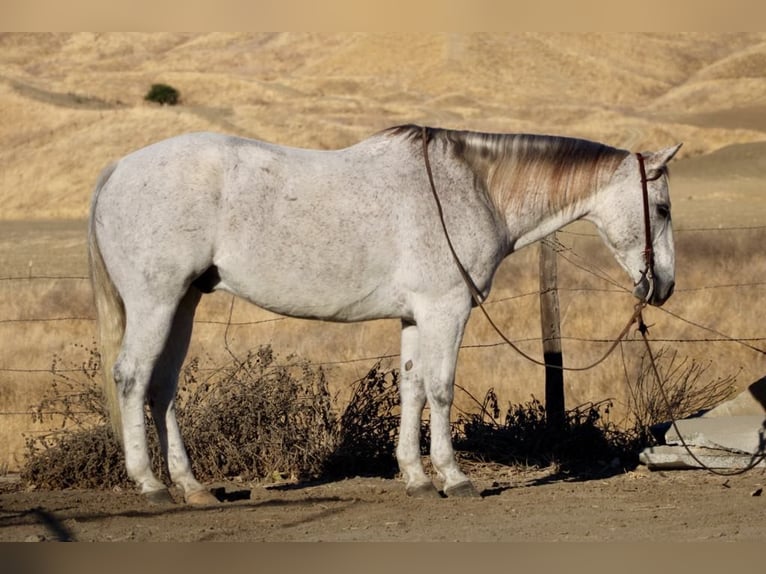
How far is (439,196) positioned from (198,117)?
4166cm

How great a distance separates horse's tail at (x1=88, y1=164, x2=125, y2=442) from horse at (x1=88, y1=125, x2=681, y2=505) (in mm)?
11

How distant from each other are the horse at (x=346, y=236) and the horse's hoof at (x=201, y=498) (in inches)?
0.6

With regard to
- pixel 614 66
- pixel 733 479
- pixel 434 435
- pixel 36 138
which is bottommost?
pixel 733 479

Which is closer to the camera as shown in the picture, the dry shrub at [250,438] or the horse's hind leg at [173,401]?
the horse's hind leg at [173,401]

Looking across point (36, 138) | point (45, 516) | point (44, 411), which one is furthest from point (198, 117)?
point (45, 516)

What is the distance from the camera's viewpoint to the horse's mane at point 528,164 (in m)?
8.20

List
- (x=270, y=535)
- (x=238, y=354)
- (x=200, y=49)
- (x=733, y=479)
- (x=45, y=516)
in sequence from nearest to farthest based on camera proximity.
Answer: (x=270, y=535)
(x=45, y=516)
(x=733, y=479)
(x=238, y=354)
(x=200, y=49)

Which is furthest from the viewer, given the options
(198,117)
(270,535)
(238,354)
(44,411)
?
(198,117)

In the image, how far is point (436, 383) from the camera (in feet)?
26.1

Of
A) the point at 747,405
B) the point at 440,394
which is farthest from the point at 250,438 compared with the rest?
the point at 747,405

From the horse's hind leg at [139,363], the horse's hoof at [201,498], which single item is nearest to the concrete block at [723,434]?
the horse's hoof at [201,498]

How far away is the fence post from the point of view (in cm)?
1005

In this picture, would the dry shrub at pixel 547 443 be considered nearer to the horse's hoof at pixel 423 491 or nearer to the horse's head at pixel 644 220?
the horse's hoof at pixel 423 491

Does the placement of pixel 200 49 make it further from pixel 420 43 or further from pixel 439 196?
pixel 439 196
